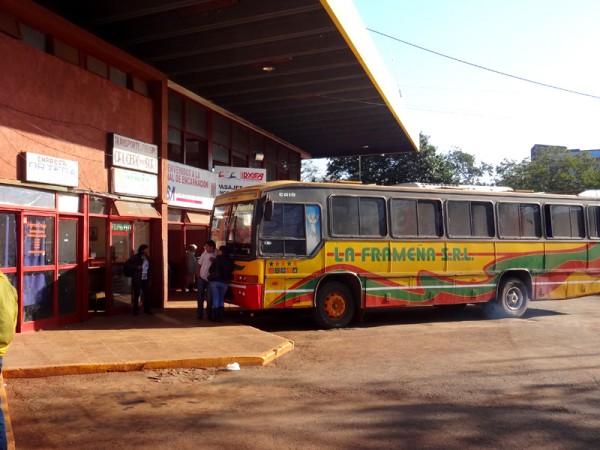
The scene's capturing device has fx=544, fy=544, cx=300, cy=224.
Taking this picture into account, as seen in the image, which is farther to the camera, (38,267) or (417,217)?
(417,217)

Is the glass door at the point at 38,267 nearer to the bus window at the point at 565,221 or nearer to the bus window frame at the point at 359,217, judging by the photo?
the bus window frame at the point at 359,217

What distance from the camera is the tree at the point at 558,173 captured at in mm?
38359

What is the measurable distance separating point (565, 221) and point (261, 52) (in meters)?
8.95

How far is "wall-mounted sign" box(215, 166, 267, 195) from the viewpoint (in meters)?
18.0

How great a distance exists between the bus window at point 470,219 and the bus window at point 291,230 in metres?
3.58

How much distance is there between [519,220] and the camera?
13.7m

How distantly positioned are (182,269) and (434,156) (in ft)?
69.5

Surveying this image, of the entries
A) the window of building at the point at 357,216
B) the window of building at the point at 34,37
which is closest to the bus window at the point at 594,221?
the window of building at the point at 357,216

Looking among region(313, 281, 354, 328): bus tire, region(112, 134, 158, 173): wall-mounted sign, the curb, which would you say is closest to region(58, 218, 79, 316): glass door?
region(112, 134, 158, 173): wall-mounted sign

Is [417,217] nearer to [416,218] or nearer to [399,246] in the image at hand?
[416,218]

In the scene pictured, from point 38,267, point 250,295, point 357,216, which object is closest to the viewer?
point 38,267

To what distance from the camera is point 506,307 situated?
13.4 metres

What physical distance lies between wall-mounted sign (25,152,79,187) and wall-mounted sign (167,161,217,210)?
Answer: 424 cm

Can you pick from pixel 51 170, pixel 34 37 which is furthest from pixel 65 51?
pixel 51 170
